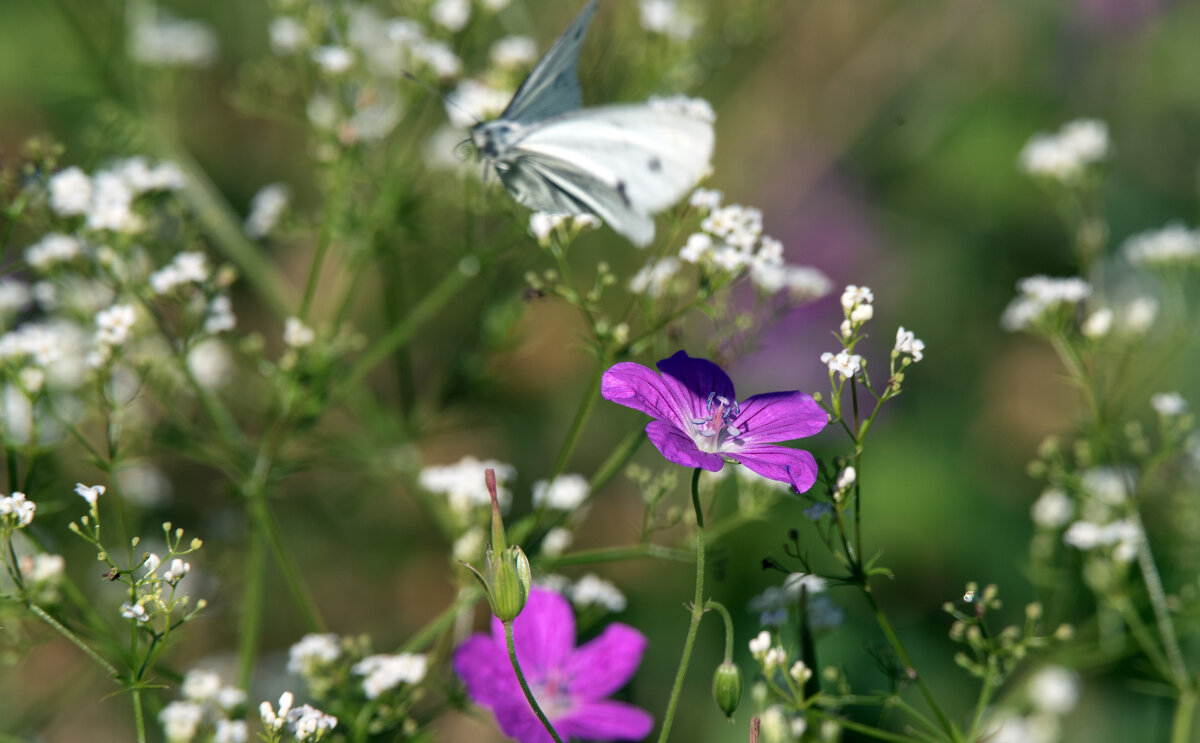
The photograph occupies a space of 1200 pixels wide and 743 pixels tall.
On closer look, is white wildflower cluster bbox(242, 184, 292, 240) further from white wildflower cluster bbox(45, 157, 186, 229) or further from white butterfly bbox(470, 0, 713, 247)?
white butterfly bbox(470, 0, 713, 247)

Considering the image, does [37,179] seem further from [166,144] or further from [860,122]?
[860,122]

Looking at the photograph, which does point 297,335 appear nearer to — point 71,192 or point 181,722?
point 71,192

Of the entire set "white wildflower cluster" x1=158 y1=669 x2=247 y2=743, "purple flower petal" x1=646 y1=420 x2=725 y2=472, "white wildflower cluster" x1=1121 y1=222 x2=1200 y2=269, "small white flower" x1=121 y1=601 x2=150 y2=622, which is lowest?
"white wildflower cluster" x1=158 y1=669 x2=247 y2=743

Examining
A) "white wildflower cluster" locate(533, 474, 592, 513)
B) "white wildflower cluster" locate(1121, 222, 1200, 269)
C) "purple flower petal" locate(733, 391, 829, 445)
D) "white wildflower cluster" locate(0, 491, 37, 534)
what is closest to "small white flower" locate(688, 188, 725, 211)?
"purple flower petal" locate(733, 391, 829, 445)

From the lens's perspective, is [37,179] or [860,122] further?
[860,122]

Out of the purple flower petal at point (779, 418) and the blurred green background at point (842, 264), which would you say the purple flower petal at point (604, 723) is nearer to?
the purple flower petal at point (779, 418)

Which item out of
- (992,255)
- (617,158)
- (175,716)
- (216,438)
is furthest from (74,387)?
(992,255)

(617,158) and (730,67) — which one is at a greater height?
(617,158)
